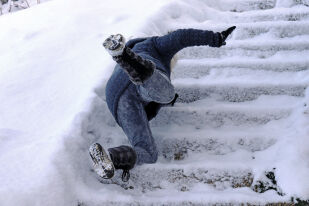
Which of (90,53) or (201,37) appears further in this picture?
(90,53)

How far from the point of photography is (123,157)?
131cm

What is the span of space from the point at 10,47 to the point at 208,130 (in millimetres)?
1677

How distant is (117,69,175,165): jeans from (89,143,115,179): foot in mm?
178

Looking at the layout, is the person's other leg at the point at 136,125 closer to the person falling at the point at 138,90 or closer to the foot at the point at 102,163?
the person falling at the point at 138,90

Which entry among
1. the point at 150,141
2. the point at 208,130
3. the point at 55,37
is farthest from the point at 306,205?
the point at 55,37

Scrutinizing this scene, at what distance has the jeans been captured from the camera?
4.53 feet

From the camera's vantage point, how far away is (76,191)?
1386 mm

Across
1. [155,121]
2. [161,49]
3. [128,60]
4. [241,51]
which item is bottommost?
[155,121]

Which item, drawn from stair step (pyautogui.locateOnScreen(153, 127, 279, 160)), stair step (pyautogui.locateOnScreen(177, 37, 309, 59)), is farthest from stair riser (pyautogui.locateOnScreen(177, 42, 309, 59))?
stair step (pyautogui.locateOnScreen(153, 127, 279, 160))

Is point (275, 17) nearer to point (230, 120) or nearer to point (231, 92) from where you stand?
point (231, 92)

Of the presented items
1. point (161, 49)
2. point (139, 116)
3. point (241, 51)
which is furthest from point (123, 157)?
point (241, 51)

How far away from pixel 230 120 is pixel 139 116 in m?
0.51

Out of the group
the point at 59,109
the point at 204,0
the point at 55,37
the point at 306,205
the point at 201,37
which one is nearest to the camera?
the point at 306,205

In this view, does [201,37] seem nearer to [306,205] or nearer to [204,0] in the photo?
[306,205]
